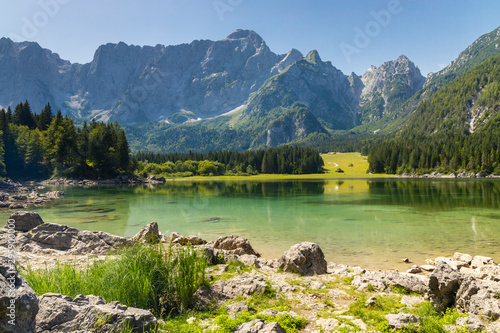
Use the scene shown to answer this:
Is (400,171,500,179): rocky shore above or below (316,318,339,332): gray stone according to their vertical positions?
below

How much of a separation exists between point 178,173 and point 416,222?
162m

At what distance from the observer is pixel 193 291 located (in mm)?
10414

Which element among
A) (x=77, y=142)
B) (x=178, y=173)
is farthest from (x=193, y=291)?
(x=178, y=173)

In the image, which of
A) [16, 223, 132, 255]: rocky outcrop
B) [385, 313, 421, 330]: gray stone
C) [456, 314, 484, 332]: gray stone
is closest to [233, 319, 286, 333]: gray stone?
[385, 313, 421, 330]: gray stone

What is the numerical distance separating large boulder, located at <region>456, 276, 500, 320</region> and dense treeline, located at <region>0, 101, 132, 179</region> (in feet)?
417

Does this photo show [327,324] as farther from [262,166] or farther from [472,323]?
[262,166]

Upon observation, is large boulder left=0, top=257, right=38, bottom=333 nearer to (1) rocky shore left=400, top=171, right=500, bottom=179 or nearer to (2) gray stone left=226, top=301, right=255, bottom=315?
(2) gray stone left=226, top=301, right=255, bottom=315

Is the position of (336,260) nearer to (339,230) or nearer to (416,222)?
(339,230)

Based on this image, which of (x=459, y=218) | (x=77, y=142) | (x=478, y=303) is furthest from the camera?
(x=77, y=142)

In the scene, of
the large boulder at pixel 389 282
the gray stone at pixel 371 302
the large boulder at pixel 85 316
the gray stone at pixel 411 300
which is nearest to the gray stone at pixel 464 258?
the large boulder at pixel 389 282

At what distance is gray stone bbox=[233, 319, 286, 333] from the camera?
285 inches

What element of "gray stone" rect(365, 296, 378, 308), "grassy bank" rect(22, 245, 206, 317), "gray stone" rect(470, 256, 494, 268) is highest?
"grassy bank" rect(22, 245, 206, 317)

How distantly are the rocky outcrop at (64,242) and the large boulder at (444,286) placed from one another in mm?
16842

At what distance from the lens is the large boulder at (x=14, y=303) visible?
183 inches
